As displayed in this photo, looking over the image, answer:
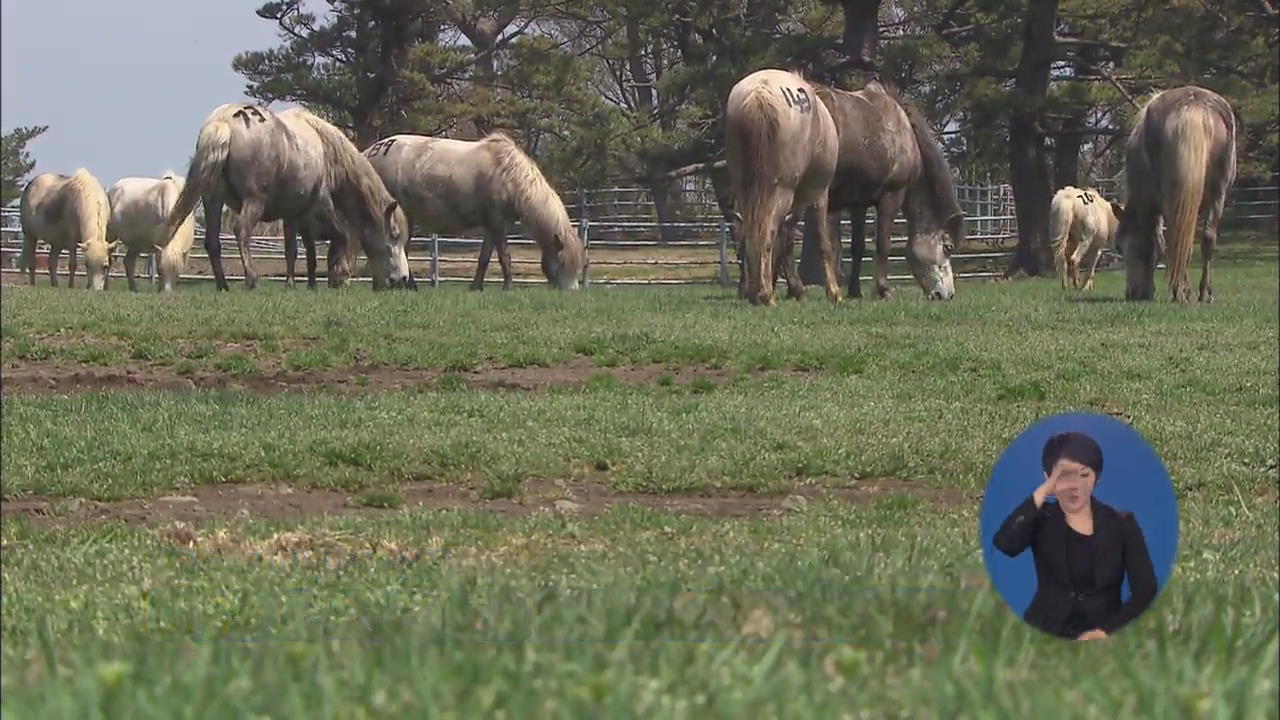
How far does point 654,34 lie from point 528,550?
2418 cm

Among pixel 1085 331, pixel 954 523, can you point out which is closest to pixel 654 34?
pixel 1085 331

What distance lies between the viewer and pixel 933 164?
1703 centimetres

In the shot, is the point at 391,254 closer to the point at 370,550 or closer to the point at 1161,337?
the point at 1161,337

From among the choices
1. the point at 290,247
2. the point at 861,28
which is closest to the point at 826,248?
the point at 290,247

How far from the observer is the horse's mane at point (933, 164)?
1675 centimetres

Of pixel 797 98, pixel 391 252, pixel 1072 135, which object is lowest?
pixel 391 252

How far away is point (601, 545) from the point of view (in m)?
5.29

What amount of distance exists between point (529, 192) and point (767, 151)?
23.6 ft

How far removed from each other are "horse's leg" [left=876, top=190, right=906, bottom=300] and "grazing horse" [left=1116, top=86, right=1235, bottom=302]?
249 centimetres

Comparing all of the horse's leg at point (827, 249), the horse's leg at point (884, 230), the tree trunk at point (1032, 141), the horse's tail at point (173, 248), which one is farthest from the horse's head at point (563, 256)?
the tree trunk at point (1032, 141)

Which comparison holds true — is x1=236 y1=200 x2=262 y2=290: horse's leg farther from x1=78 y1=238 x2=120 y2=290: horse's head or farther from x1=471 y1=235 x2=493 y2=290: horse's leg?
x1=78 y1=238 x2=120 y2=290: horse's head

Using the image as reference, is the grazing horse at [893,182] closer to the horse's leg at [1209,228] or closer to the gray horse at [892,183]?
the gray horse at [892,183]

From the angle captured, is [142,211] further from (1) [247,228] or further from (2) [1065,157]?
(2) [1065,157]
